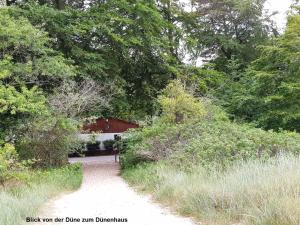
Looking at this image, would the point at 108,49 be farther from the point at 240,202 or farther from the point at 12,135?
the point at 240,202

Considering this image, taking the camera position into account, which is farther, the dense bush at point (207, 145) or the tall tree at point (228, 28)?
the tall tree at point (228, 28)

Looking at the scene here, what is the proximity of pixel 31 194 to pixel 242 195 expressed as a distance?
5.05m

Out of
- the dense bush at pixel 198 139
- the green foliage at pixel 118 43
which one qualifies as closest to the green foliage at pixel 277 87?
the dense bush at pixel 198 139

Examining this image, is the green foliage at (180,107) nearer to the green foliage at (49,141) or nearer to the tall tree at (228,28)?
the green foliage at (49,141)

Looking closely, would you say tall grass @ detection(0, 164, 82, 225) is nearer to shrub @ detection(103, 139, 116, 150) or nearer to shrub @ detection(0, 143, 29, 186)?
shrub @ detection(0, 143, 29, 186)

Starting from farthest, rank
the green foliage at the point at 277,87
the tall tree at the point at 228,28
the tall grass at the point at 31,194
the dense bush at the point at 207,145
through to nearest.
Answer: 1. the tall tree at the point at 228,28
2. the green foliage at the point at 277,87
3. the dense bush at the point at 207,145
4. the tall grass at the point at 31,194

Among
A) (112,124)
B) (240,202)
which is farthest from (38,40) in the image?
(112,124)

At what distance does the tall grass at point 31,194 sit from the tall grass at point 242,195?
115 inches

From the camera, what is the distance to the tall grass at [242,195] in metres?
6.28

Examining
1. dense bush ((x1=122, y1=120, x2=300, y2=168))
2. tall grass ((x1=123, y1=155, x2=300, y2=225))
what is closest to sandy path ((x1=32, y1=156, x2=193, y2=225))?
tall grass ((x1=123, y1=155, x2=300, y2=225))

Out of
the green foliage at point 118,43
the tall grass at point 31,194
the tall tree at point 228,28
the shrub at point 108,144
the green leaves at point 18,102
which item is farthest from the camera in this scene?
the shrub at point 108,144

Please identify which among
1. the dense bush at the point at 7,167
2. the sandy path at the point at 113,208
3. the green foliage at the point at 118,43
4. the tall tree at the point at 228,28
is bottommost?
the sandy path at the point at 113,208

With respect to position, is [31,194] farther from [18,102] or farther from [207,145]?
[207,145]

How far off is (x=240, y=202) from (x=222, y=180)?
1.42 meters
